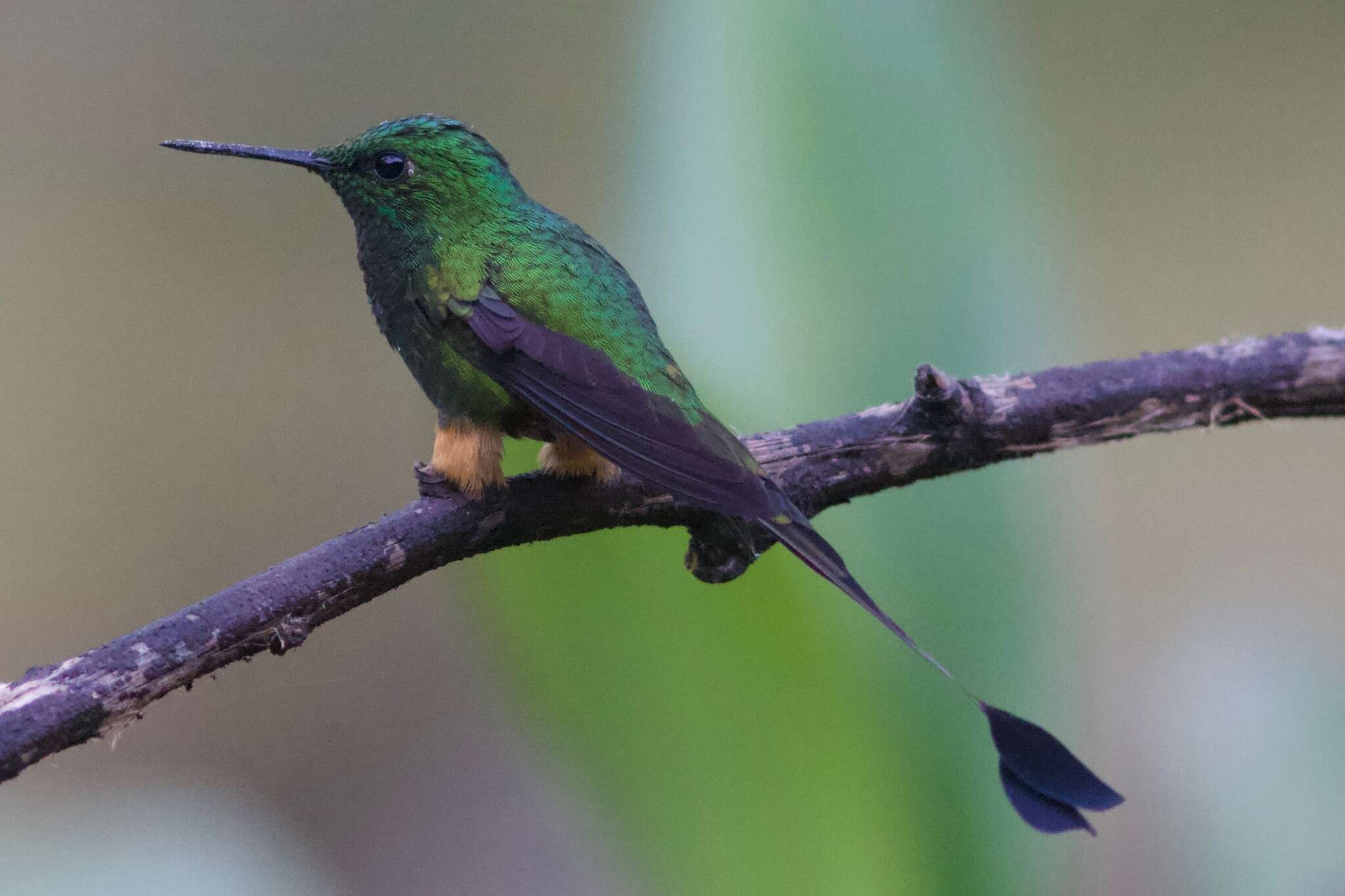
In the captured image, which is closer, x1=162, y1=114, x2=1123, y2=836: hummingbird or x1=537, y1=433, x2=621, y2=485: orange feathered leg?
x1=162, y1=114, x2=1123, y2=836: hummingbird

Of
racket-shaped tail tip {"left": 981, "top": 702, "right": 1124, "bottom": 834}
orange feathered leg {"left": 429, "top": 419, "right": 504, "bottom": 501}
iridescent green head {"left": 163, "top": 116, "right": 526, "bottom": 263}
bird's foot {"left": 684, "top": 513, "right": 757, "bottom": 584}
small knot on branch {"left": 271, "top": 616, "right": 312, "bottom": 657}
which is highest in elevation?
iridescent green head {"left": 163, "top": 116, "right": 526, "bottom": 263}

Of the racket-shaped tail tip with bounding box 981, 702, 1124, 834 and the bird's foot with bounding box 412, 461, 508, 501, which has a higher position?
the bird's foot with bounding box 412, 461, 508, 501

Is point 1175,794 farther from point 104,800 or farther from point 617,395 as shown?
point 104,800

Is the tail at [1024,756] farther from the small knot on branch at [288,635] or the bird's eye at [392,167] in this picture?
the bird's eye at [392,167]

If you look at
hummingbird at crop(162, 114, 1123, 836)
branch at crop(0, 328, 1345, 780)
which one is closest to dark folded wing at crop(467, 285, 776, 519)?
hummingbird at crop(162, 114, 1123, 836)

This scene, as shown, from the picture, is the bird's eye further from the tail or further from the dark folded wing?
the tail

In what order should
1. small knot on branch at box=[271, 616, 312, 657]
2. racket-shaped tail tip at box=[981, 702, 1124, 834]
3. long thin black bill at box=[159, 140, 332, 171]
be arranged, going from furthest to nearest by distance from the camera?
long thin black bill at box=[159, 140, 332, 171]
racket-shaped tail tip at box=[981, 702, 1124, 834]
small knot on branch at box=[271, 616, 312, 657]

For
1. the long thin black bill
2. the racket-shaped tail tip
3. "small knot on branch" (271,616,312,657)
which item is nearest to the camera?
"small knot on branch" (271,616,312,657)
